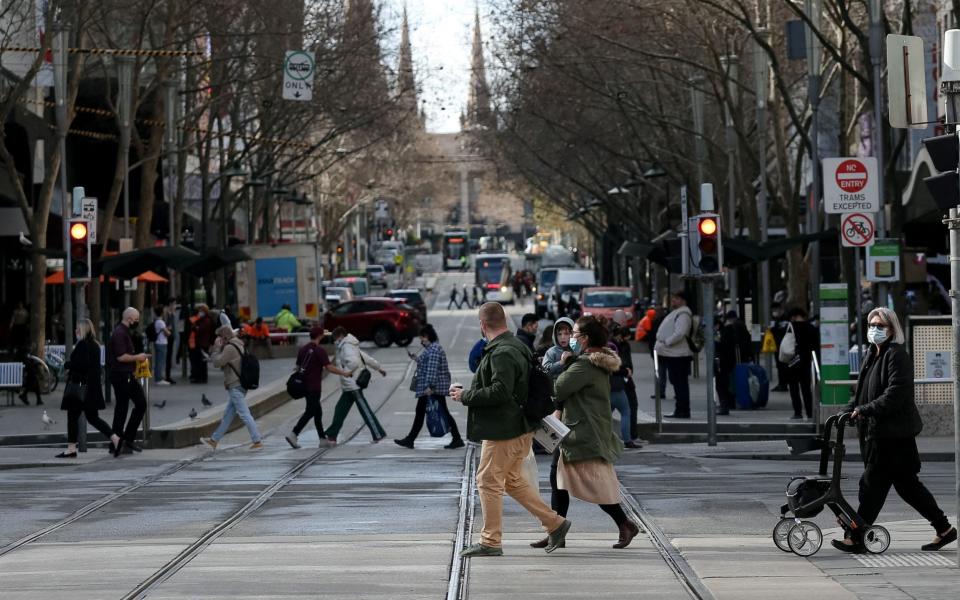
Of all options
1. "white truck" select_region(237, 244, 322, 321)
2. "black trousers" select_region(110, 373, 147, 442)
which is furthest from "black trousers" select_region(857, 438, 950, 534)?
"white truck" select_region(237, 244, 322, 321)

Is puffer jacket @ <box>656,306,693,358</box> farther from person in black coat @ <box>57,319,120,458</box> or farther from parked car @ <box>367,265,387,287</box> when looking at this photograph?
parked car @ <box>367,265,387,287</box>

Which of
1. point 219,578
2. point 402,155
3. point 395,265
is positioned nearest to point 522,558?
point 219,578

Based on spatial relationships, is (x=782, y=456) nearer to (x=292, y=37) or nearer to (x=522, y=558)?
(x=522, y=558)

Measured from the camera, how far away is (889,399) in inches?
464

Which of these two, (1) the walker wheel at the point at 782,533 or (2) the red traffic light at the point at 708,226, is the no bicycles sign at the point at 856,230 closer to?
(2) the red traffic light at the point at 708,226

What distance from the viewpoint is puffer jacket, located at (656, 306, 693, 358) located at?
26297 mm

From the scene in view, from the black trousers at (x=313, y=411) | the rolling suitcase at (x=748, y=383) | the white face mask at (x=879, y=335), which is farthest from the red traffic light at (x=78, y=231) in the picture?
the white face mask at (x=879, y=335)

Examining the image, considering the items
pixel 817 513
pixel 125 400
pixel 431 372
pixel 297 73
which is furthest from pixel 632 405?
pixel 297 73

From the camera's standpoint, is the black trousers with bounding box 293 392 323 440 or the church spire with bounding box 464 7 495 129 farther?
the church spire with bounding box 464 7 495 129

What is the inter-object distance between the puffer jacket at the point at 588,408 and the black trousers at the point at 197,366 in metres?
26.8

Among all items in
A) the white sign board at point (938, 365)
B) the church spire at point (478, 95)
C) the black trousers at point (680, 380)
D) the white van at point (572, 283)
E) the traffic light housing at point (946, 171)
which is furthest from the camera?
the white van at point (572, 283)

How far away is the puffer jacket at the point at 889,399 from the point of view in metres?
11.8

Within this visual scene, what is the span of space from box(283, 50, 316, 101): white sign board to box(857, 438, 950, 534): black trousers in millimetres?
32452

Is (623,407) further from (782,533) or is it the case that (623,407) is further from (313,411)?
(782,533)
